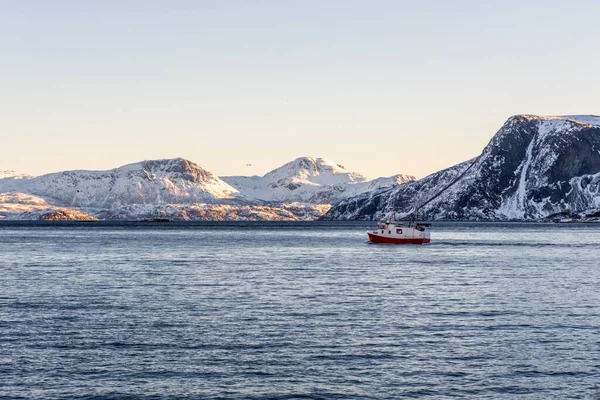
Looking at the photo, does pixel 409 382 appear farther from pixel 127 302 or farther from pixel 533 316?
pixel 127 302

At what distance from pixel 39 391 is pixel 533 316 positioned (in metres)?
38.3

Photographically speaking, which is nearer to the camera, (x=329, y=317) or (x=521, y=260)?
(x=329, y=317)

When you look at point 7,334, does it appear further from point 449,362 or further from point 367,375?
point 449,362

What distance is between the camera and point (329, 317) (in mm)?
61625

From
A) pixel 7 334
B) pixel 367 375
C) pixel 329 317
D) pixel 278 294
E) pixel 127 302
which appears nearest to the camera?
pixel 367 375

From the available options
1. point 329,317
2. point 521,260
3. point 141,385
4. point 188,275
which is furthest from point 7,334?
point 521,260

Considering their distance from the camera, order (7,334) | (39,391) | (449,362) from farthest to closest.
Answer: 1. (7,334)
2. (449,362)
3. (39,391)

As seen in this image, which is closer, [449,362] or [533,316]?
[449,362]

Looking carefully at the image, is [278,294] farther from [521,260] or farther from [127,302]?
[521,260]

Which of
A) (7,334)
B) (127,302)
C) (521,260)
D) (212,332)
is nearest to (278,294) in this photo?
(127,302)

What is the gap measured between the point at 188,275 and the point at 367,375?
62.4m

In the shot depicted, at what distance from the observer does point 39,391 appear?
38.6m

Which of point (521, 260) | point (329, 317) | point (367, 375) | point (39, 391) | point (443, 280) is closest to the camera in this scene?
point (39, 391)

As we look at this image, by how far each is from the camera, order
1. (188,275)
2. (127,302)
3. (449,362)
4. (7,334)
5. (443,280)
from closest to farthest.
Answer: (449,362)
(7,334)
(127,302)
(443,280)
(188,275)
